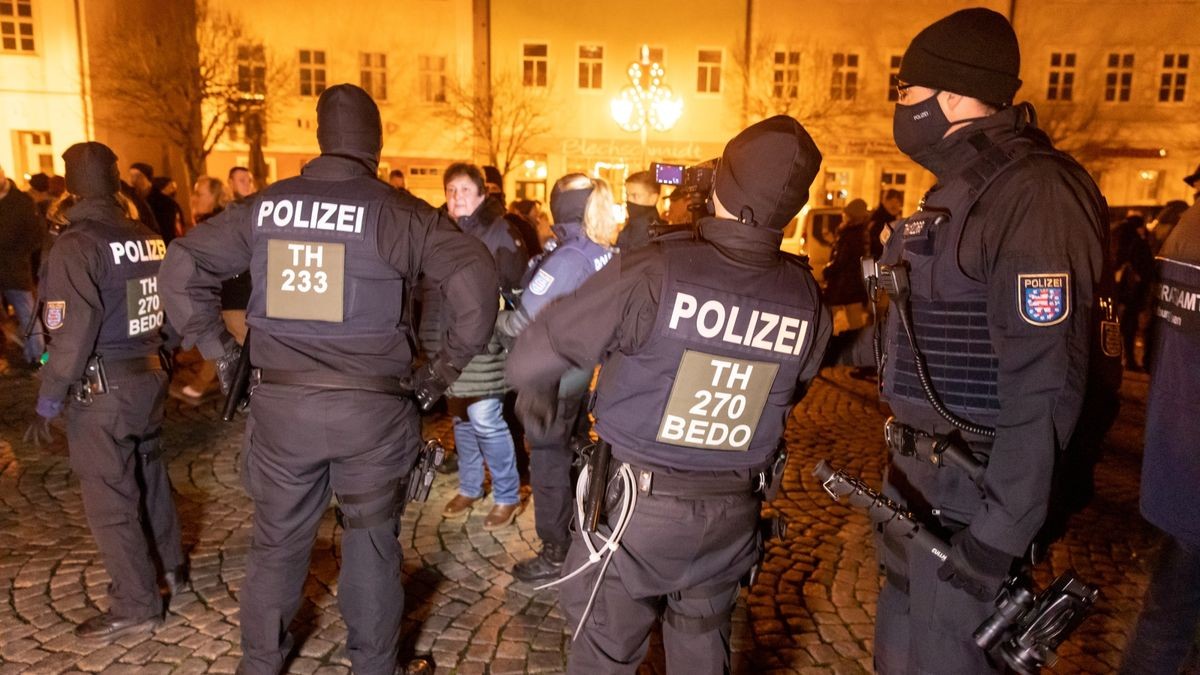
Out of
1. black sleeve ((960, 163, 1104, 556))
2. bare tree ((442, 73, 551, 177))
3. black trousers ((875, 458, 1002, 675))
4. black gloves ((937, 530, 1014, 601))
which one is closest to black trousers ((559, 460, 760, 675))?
black trousers ((875, 458, 1002, 675))

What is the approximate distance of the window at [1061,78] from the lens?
80.9ft

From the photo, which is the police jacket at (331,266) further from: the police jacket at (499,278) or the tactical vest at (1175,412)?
the tactical vest at (1175,412)

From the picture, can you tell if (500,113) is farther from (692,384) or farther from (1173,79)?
(692,384)

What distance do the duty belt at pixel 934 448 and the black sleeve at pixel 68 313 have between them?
10.7ft

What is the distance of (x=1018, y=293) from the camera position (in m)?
2.01

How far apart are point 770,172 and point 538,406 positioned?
96 centimetres

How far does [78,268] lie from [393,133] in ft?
A: 72.5

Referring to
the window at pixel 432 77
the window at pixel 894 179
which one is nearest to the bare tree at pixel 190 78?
the window at pixel 432 77

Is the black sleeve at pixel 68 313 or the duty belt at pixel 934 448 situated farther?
the black sleeve at pixel 68 313

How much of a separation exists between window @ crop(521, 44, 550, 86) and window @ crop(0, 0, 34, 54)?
13.4 m

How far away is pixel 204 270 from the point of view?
3082mm

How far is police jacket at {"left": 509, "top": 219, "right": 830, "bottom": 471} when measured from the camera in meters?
2.21

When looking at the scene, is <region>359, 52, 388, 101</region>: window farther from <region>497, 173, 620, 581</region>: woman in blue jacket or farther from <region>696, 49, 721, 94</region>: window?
<region>497, 173, 620, 581</region>: woman in blue jacket

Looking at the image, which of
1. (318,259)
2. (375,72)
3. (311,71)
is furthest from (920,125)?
(311,71)
